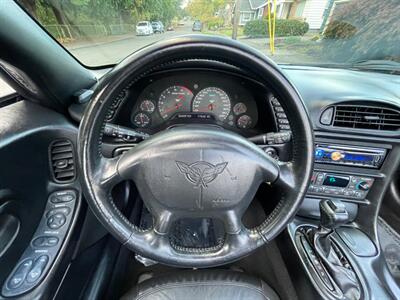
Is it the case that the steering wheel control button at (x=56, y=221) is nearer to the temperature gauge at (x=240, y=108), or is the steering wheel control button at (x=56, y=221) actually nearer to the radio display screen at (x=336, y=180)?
the temperature gauge at (x=240, y=108)

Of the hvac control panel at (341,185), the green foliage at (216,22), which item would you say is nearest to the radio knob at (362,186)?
the hvac control panel at (341,185)

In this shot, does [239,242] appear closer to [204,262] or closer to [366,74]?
[204,262]

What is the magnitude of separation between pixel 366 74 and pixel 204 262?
1519 millimetres

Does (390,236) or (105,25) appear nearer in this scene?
(105,25)

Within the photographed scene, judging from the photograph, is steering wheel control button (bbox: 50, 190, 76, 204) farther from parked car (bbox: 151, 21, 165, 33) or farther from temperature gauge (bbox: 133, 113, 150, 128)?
parked car (bbox: 151, 21, 165, 33)

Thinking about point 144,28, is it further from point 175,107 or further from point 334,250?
point 334,250

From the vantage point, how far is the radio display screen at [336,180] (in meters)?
1.38

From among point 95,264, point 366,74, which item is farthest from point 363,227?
point 95,264

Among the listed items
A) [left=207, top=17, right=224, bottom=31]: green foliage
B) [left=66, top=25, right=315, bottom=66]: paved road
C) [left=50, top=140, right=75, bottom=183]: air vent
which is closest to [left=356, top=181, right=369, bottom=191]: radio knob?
[left=66, top=25, right=315, bottom=66]: paved road

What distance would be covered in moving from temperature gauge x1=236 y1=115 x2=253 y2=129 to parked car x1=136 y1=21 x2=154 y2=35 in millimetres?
734

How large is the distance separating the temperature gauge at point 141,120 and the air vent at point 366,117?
0.92m

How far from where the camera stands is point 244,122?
132 cm

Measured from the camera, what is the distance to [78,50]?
1446 mm

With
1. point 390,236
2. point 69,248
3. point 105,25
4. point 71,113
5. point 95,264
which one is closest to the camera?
point 69,248
